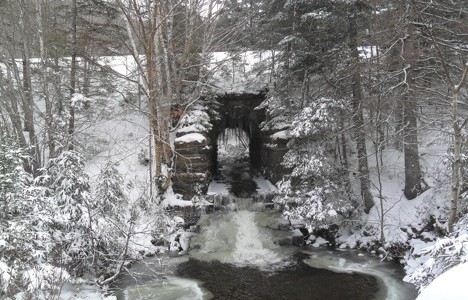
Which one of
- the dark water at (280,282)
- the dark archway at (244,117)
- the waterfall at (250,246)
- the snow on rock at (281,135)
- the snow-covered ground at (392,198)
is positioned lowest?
the dark water at (280,282)

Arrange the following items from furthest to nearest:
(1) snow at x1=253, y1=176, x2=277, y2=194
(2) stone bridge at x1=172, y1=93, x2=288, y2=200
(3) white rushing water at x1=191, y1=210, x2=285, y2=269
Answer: (1) snow at x1=253, y1=176, x2=277, y2=194, (2) stone bridge at x1=172, y1=93, x2=288, y2=200, (3) white rushing water at x1=191, y1=210, x2=285, y2=269

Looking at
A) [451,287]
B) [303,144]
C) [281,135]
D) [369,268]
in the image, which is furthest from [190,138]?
[451,287]

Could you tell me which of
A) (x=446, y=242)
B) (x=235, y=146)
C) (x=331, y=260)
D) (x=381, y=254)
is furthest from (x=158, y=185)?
(x=235, y=146)

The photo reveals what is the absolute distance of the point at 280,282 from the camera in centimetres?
1013

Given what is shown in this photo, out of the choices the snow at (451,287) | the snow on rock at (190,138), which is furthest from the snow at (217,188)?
the snow at (451,287)

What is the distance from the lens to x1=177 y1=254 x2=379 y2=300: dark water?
30.7ft

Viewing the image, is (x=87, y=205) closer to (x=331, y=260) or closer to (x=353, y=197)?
(x=331, y=260)

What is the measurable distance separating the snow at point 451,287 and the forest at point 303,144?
173 inches

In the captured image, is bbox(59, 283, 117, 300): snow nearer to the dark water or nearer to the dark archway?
the dark water

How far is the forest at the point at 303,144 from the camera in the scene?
27.1ft

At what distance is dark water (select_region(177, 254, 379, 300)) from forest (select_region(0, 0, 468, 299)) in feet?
4.91

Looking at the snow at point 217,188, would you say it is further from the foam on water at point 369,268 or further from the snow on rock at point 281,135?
the foam on water at point 369,268

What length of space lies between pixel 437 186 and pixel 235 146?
22211 millimetres

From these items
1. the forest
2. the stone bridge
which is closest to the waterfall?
the forest
